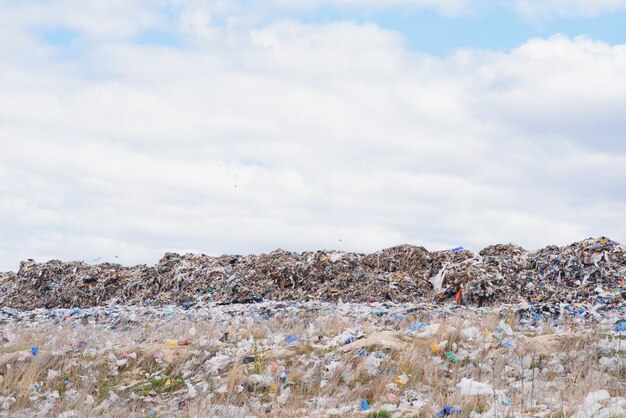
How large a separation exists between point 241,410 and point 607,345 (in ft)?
13.3

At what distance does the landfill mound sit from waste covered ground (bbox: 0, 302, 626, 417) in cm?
568

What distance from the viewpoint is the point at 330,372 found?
6770mm

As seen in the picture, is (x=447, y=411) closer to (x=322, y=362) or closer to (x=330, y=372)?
(x=330, y=372)

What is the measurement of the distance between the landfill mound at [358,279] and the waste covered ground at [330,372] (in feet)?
18.6

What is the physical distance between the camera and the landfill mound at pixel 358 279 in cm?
1526

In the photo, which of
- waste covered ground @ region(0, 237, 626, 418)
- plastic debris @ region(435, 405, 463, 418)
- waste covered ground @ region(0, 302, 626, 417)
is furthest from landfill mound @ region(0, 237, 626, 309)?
plastic debris @ region(435, 405, 463, 418)

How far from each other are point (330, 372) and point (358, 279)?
32.8 feet

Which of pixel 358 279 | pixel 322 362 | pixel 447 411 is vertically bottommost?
pixel 447 411

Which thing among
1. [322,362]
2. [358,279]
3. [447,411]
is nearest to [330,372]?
[322,362]

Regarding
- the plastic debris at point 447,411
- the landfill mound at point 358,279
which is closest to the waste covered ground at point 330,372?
the plastic debris at point 447,411

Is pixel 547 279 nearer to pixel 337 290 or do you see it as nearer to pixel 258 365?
pixel 337 290

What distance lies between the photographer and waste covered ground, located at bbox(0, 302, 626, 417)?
5.78m

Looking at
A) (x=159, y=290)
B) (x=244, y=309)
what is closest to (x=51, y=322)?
(x=244, y=309)

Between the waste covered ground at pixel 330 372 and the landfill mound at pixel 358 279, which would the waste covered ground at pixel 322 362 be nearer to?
the waste covered ground at pixel 330 372
